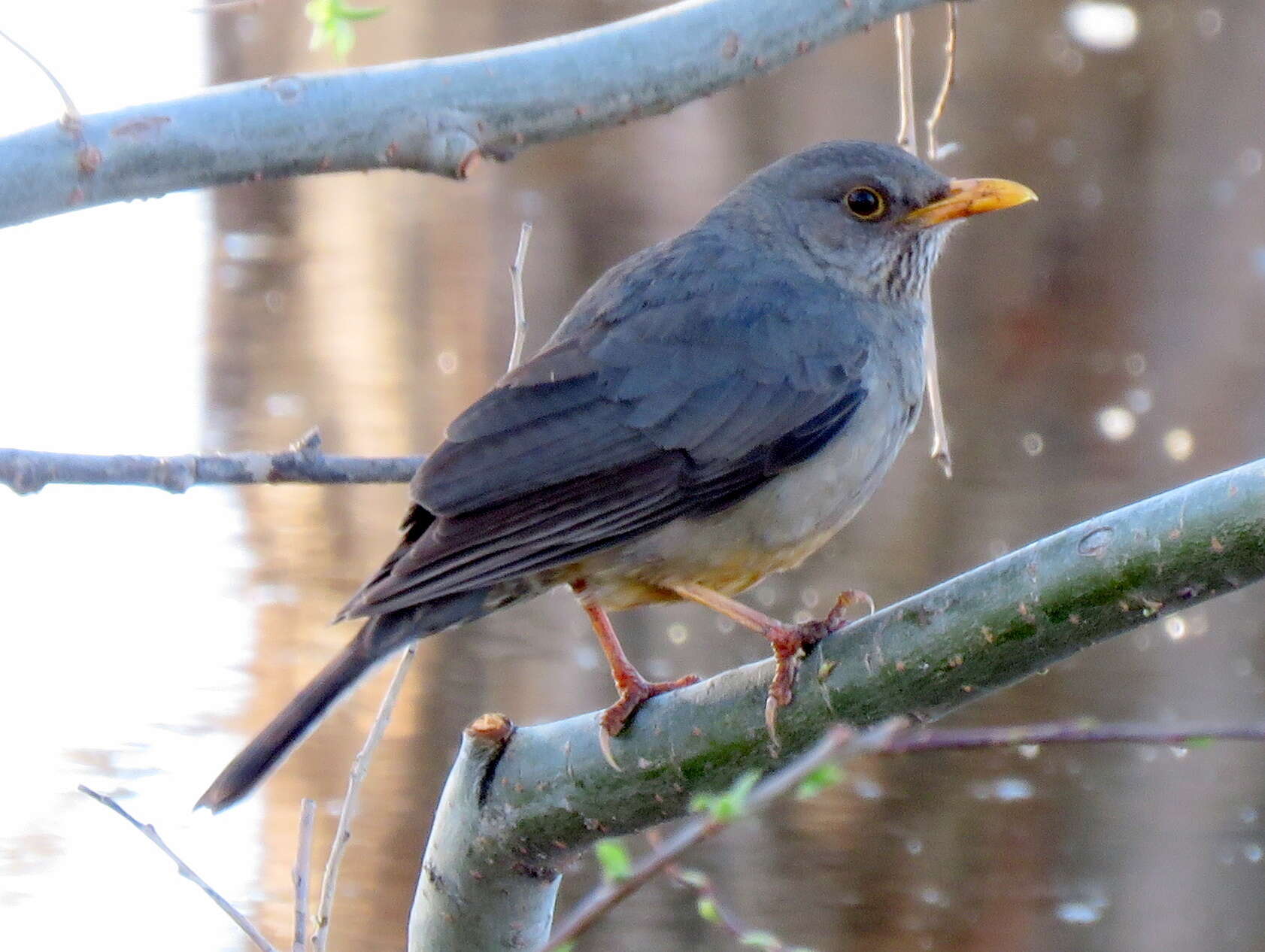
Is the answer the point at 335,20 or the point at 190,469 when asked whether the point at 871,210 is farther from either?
the point at 190,469

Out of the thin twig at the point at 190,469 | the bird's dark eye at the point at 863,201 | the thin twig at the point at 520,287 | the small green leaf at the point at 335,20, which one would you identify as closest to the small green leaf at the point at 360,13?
the small green leaf at the point at 335,20

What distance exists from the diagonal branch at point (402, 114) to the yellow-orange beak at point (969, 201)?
4.26ft

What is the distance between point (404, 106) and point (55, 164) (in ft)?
1.81

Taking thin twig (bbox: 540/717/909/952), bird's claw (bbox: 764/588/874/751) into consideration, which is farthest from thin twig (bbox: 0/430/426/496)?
thin twig (bbox: 540/717/909/952)

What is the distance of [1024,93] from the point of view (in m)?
13.4

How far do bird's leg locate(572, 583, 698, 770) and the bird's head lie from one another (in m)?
1.06

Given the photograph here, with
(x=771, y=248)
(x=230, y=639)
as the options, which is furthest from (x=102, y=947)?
(x=771, y=248)

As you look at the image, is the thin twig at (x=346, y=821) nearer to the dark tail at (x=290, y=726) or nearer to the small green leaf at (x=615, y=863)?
the dark tail at (x=290, y=726)

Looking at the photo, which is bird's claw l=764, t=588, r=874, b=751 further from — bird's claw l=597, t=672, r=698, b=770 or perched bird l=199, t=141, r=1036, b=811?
bird's claw l=597, t=672, r=698, b=770

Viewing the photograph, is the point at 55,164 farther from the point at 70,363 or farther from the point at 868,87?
the point at 868,87

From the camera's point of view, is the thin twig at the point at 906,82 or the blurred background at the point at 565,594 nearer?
the thin twig at the point at 906,82

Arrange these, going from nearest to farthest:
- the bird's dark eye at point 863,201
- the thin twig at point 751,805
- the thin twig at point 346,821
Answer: the thin twig at point 751,805, the thin twig at point 346,821, the bird's dark eye at point 863,201

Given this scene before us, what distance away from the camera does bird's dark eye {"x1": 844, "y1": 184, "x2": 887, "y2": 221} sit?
448 centimetres

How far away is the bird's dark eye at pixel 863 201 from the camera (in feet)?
14.7
